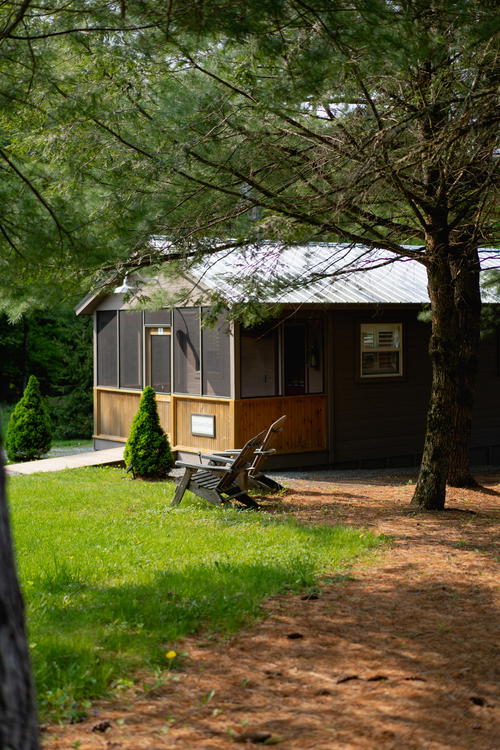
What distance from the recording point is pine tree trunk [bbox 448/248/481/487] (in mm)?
12633

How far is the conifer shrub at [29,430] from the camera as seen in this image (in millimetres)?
18719

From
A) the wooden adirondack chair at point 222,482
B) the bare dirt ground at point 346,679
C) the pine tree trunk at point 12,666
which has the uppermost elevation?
the pine tree trunk at point 12,666

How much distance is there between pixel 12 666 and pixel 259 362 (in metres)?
14.1

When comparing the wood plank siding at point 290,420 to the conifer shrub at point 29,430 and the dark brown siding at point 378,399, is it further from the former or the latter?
the conifer shrub at point 29,430

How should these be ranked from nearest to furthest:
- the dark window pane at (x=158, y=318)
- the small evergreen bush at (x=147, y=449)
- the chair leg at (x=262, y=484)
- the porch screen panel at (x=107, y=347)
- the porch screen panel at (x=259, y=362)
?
the chair leg at (x=262, y=484) < the small evergreen bush at (x=147, y=449) < the porch screen panel at (x=259, y=362) < the dark window pane at (x=158, y=318) < the porch screen panel at (x=107, y=347)

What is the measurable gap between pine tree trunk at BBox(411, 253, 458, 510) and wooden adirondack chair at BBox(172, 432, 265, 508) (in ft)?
7.01

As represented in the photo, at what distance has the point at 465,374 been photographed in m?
12.9

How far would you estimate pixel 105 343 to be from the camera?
19438 millimetres

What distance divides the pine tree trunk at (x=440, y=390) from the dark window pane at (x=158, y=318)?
7773mm

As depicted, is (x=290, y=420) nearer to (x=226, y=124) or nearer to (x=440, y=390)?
(x=440, y=390)

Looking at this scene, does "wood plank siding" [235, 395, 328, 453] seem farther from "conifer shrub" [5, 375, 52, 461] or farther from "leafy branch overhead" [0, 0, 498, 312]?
"leafy branch overhead" [0, 0, 498, 312]

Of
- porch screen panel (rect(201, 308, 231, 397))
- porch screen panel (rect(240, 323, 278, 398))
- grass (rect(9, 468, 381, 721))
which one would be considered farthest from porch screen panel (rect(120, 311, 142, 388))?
grass (rect(9, 468, 381, 721))

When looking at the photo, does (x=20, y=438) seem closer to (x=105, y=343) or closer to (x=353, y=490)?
(x=105, y=343)

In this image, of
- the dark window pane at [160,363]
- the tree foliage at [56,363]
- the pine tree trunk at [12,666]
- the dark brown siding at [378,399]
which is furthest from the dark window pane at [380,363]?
the pine tree trunk at [12,666]
